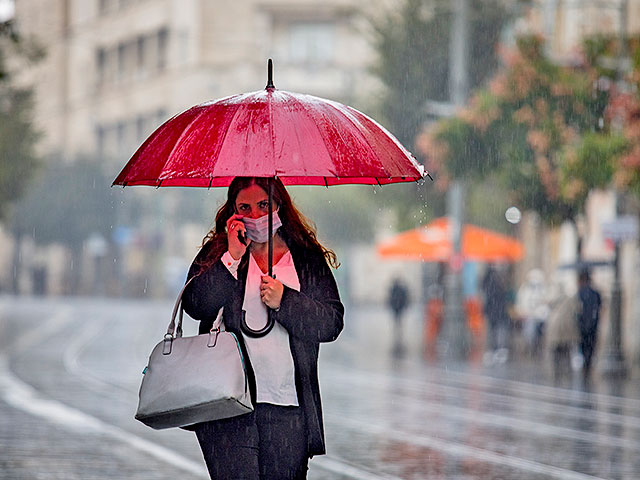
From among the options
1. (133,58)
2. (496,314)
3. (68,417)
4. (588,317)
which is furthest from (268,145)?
(133,58)

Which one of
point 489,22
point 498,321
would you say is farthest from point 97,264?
point 498,321

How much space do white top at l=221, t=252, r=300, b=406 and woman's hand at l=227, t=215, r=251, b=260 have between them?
0.39 ft

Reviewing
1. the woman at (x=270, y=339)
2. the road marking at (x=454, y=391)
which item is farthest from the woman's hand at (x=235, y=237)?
the road marking at (x=454, y=391)

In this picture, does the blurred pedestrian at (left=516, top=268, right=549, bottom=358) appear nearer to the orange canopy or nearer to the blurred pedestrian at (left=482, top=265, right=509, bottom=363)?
the blurred pedestrian at (left=482, top=265, right=509, bottom=363)

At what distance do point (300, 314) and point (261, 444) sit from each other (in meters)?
0.46

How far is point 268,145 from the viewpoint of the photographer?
532 cm

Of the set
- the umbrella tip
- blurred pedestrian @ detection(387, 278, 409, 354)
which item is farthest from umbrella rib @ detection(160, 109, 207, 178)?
blurred pedestrian @ detection(387, 278, 409, 354)

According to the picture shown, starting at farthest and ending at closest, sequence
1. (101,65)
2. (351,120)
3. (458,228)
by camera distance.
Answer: (101,65), (458,228), (351,120)

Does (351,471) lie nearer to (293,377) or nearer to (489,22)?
(293,377)


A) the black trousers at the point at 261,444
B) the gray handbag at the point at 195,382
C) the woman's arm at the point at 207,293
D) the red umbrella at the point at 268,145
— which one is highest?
the red umbrella at the point at 268,145

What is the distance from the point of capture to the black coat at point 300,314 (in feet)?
16.5

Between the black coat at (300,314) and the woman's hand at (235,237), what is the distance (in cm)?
6

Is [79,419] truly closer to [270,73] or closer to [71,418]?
[71,418]

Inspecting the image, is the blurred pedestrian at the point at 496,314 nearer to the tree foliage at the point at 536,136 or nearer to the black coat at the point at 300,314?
the tree foliage at the point at 536,136
